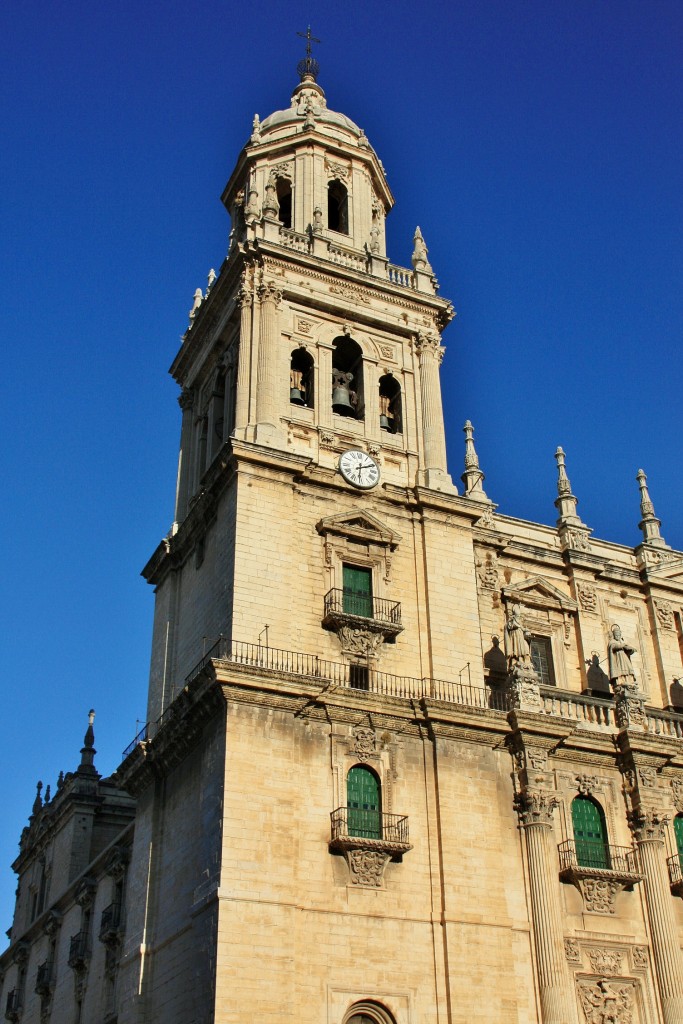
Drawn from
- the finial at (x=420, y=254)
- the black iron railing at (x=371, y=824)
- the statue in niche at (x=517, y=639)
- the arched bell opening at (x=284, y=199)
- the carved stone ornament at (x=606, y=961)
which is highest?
the arched bell opening at (x=284, y=199)

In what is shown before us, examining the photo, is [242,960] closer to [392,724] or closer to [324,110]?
[392,724]

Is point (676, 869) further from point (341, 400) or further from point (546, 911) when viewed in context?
point (341, 400)

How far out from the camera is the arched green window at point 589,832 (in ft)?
96.6

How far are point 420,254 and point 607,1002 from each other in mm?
22479

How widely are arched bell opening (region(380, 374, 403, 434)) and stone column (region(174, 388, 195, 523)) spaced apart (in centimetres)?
631

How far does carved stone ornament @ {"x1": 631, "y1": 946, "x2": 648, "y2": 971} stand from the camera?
93.1 ft

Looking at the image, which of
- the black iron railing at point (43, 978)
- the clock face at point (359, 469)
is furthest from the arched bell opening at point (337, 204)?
the black iron railing at point (43, 978)

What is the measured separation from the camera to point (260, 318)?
3297cm

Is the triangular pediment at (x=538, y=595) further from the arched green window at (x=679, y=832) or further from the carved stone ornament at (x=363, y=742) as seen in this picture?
the carved stone ornament at (x=363, y=742)

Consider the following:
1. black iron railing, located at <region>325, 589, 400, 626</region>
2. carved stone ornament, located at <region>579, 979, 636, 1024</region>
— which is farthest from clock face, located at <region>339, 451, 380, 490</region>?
carved stone ornament, located at <region>579, 979, 636, 1024</region>

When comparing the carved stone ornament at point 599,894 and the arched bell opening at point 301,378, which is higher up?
the arched bell opening at point 301,378

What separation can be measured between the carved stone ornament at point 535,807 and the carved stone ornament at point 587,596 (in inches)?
295

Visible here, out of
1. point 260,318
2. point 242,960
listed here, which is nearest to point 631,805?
point 242,960

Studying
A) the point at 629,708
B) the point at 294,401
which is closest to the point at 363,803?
the point at 629,708
